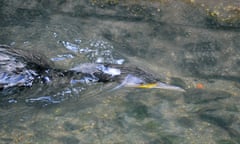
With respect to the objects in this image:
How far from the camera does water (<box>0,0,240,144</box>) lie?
142 inches

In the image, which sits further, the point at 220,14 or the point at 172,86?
the point at 220,14

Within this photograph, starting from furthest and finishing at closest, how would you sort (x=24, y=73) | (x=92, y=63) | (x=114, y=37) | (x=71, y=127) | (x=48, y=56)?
1. (x=114, y=37)
2. (x=48, y=56)
3. (x=92, y=63)
4. (x=24, y=73)
5. (x=71, y=127)

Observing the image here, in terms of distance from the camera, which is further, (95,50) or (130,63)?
(95,50)

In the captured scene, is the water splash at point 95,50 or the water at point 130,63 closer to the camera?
the water at point 130,63

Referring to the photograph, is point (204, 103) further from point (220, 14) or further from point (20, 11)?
point (20, 11)

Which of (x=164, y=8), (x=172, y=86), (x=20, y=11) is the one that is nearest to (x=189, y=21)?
(x=164, y=8)

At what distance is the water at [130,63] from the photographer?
11.8 ft

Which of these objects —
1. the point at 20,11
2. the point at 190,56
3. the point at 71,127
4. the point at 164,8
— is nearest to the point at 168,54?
the point at 190,56

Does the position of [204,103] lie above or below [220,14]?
below

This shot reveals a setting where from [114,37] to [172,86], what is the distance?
47.6 inches

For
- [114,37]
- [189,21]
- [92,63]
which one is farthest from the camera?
[189,21]

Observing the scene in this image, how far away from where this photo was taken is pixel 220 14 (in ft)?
17.9

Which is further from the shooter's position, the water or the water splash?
the water splash

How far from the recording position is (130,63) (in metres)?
4.49
